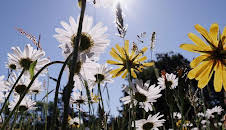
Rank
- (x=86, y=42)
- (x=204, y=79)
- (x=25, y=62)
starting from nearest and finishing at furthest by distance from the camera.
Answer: (x=86, y=42) < (x=204, y=79) < (x=25, y=62)

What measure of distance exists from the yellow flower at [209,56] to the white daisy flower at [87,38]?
1.14 feet

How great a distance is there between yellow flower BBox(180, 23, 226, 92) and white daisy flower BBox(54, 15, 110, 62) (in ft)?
1.14

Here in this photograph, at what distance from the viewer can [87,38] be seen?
93 centimetres

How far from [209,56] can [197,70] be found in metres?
0.10

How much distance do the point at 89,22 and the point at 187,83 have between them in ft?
2.22

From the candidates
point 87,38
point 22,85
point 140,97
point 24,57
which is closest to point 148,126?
point 140,97

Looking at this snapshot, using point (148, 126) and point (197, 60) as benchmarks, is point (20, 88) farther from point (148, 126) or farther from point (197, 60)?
point (197, 60)

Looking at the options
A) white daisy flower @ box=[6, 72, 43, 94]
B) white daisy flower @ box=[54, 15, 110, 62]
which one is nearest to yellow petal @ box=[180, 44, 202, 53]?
white daisy flower @ box=[54, 15, 110, 62]

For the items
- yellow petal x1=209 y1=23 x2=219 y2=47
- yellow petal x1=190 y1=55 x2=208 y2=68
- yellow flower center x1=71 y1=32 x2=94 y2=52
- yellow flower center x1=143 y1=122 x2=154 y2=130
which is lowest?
yellow flower center x1=143 y1=122 x2=154 y2=130

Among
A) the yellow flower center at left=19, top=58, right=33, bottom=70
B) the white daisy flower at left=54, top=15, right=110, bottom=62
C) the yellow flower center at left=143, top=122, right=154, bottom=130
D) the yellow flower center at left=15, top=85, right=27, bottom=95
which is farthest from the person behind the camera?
the yellow flower center at left=143, top=122, right=154, bottom=130

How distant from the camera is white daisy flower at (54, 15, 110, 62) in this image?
0.86 m

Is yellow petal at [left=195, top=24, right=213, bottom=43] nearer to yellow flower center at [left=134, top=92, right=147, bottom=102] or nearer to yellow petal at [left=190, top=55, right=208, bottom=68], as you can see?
yellow petal at [left=190, top=55, right=208, bottom=68]

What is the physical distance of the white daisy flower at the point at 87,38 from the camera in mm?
864

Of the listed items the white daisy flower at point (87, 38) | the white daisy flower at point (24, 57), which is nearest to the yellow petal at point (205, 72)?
the white daisy flower at point (87, 38)
